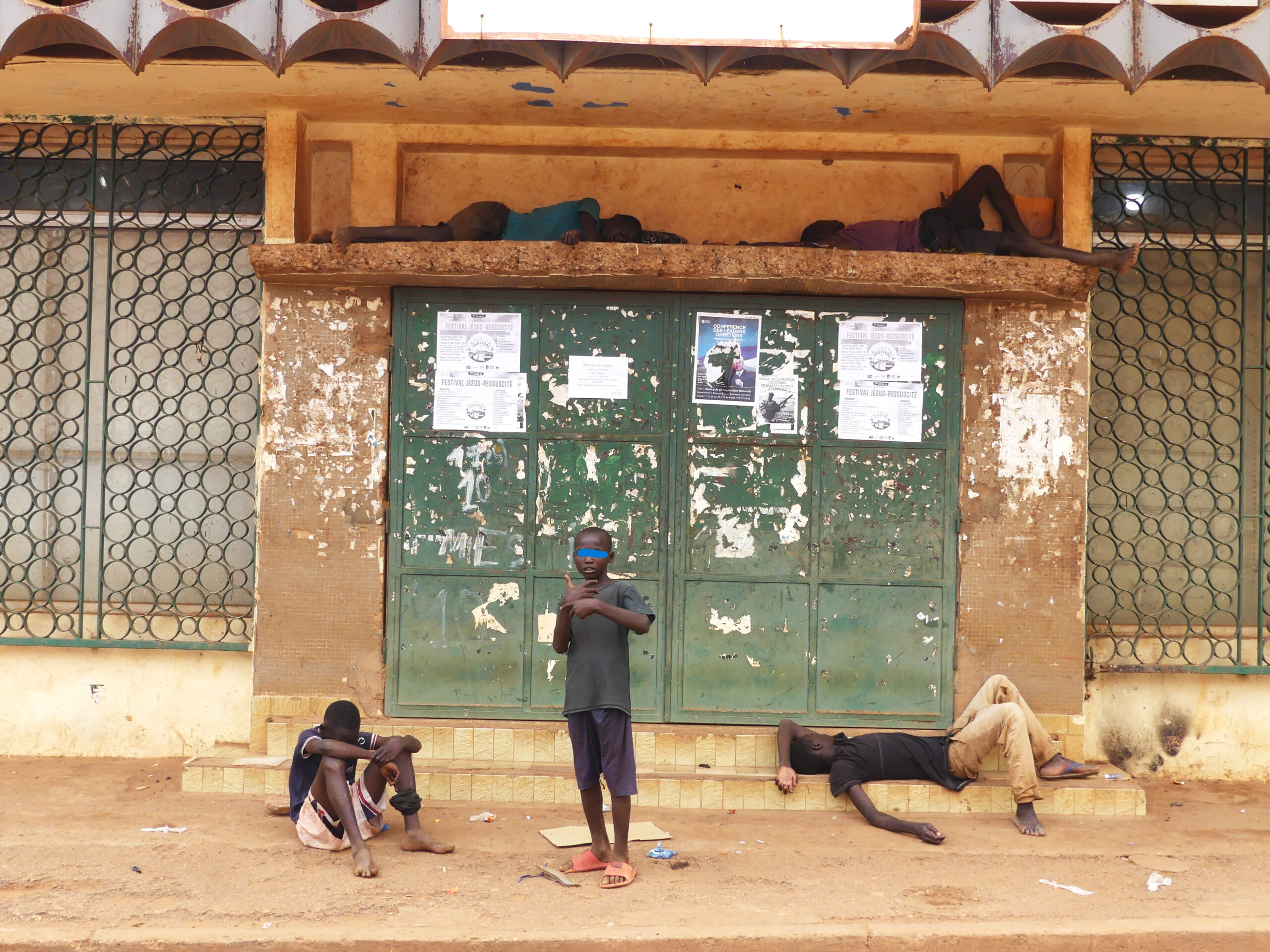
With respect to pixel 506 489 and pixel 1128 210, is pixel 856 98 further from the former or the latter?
pixel 506 489

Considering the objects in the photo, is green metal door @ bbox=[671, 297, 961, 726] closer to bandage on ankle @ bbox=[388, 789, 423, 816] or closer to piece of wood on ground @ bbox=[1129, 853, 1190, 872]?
piece of wood on ground @ bbox=[1129, 853, 1190, 872]

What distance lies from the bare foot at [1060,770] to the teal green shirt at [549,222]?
352cm

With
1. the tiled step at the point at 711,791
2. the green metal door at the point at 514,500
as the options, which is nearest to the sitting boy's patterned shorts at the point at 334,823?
the tiled step at the point at 711,791

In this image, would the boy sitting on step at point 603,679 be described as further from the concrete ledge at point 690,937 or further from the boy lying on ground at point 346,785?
the boy lying on ground at point 346,785

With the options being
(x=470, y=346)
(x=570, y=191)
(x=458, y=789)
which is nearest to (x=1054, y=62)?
(x=570, y=191)

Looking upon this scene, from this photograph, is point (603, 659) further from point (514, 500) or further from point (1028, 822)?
point (1028, 822)

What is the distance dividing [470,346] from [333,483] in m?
1.01

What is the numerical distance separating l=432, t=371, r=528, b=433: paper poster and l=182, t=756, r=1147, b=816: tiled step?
175 centimetres

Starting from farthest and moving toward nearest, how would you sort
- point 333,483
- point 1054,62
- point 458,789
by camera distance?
1. point 333,483
2. point 458,789
3. point 1054,62

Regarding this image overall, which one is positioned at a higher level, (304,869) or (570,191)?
(570,191)

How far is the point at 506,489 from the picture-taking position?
220 inches

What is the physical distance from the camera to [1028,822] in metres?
4.86

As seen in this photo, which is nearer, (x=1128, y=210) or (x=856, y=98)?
(x=856, y=98)

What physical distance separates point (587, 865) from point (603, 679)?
0.80 metres
